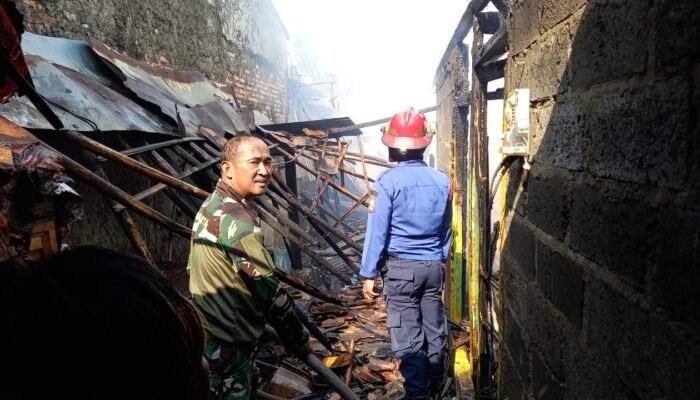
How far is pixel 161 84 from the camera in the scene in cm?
614

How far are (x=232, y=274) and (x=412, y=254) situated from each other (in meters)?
1.82

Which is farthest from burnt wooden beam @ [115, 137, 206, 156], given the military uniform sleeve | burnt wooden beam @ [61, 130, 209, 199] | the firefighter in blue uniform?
the firefighter in blue uniform

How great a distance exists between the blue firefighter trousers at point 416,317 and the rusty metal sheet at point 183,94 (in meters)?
3.31

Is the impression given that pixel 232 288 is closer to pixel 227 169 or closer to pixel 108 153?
pixel 227 169

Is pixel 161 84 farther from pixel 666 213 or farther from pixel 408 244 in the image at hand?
pixel 666 213

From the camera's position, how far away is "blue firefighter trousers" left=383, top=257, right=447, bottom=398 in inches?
149

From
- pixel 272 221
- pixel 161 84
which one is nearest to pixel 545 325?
pixel 272 221

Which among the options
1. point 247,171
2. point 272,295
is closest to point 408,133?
point 247,171

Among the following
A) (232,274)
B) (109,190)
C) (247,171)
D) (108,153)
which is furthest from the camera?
(108,153)

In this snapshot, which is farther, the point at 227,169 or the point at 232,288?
the point at 227,169

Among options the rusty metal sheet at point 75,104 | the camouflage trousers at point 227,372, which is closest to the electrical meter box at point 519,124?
the camouflage trousers at point 227,372

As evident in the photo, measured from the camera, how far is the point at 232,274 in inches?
98.1

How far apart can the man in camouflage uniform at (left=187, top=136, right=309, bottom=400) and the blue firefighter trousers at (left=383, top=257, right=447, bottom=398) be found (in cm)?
142

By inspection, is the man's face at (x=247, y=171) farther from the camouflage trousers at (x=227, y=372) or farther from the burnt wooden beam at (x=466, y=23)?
the burnt wooden beam at (x=466, y=23)
